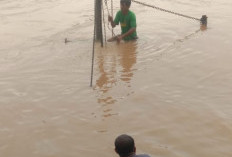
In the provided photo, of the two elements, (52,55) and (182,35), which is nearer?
(52,55)

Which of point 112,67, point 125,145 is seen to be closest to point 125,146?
point 125,145

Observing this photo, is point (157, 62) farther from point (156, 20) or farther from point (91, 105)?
point (156, 20)

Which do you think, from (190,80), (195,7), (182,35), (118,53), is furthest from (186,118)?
(195,7)

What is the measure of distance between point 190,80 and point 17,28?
20.7ft

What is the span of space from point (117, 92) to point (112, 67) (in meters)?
1.38

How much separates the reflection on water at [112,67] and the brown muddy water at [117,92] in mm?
19

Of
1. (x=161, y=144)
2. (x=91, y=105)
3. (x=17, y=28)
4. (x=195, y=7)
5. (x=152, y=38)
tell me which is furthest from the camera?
(x=195, y=7)

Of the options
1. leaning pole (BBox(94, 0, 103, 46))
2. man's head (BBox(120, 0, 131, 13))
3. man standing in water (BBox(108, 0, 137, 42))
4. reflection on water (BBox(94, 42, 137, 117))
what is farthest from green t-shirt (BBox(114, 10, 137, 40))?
leaning pole (BBox(94, 0, 103, 46))

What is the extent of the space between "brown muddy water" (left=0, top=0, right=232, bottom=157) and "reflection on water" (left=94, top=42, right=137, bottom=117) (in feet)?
0.06

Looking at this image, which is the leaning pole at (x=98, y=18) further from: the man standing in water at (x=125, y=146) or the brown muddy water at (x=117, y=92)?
the man standing in water at (x=125, y=146)

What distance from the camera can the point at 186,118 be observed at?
521 centimetres

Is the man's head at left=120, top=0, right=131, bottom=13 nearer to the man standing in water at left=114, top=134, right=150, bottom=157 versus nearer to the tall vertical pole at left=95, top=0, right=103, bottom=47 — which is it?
the tall vertical pole at left=95, top=0, right=103, bottom=47

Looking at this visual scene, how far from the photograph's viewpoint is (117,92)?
6.16 meters

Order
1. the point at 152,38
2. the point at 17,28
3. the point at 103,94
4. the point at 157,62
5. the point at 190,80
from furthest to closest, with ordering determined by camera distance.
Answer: the point at 17,28, the point at 152,38, the point at 157,62, the point at 190,80, the point at 103,94
